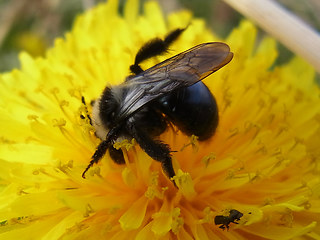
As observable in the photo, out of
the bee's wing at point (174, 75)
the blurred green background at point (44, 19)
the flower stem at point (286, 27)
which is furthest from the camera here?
the blurred green background at point (44, 19)

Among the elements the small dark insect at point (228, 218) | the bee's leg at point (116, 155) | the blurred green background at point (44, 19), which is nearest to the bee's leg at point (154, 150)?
the bee's leg at point (116, 155)

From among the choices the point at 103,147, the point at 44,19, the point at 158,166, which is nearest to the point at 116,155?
the point at 103,147

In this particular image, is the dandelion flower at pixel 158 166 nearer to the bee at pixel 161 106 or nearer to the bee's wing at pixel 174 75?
the bee at pixel 161 106

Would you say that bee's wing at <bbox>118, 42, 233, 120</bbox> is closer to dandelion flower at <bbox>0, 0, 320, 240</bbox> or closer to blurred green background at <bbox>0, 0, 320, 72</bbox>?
dandelion flower at <bbox>0, 0, 320, 240</bbox>

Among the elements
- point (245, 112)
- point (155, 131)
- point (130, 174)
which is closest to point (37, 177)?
point (130, 174)

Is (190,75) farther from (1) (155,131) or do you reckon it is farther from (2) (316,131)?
(2) (316,131)

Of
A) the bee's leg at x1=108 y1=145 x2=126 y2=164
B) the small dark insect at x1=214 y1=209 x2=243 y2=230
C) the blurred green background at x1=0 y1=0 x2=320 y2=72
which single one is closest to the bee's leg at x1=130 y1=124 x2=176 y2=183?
the bee's leg at x1=108 y1=145 x2=126 y2=164
